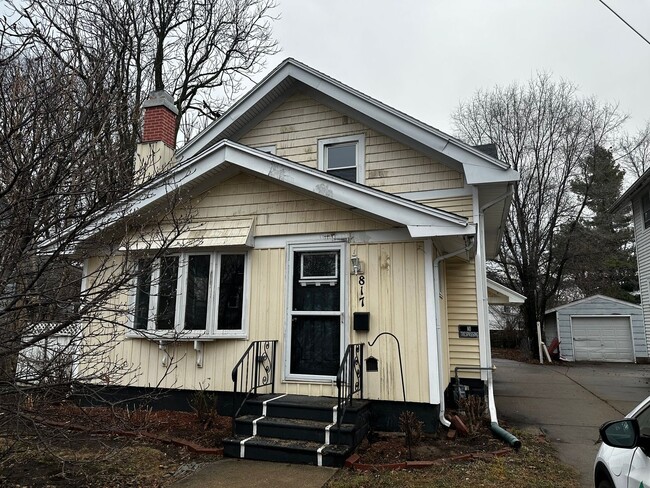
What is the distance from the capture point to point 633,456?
2650 mm

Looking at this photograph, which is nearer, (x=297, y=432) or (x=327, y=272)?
(x=297, y=432)

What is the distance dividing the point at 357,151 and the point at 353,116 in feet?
2.28

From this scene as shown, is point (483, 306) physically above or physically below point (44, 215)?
below

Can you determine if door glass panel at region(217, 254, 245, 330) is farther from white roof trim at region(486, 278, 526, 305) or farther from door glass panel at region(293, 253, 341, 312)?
white roof trim at region(486, 278, 526, 305)

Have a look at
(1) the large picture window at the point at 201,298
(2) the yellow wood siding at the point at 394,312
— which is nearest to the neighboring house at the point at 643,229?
(2) the yellow wood siding at the point at 394,312

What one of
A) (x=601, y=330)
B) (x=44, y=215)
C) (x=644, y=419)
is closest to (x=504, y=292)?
(x=644, y=419)

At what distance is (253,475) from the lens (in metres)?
5.01

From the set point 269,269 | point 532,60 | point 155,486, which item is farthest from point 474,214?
point 532,60

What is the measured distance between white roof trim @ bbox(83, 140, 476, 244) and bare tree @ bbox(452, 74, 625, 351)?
18.8 m

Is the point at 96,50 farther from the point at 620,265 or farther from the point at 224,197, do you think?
the point at 620,265

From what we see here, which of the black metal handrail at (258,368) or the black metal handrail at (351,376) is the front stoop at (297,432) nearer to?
the black metal handrail at (351,376)

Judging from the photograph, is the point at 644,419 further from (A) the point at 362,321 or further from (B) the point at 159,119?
(B) the point at 159,119

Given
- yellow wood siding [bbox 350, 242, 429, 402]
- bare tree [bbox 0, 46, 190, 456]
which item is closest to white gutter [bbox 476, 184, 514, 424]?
yellow wood siding [bbox 350, 242, 429, 402]

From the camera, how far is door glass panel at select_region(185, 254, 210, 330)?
7422 mm
